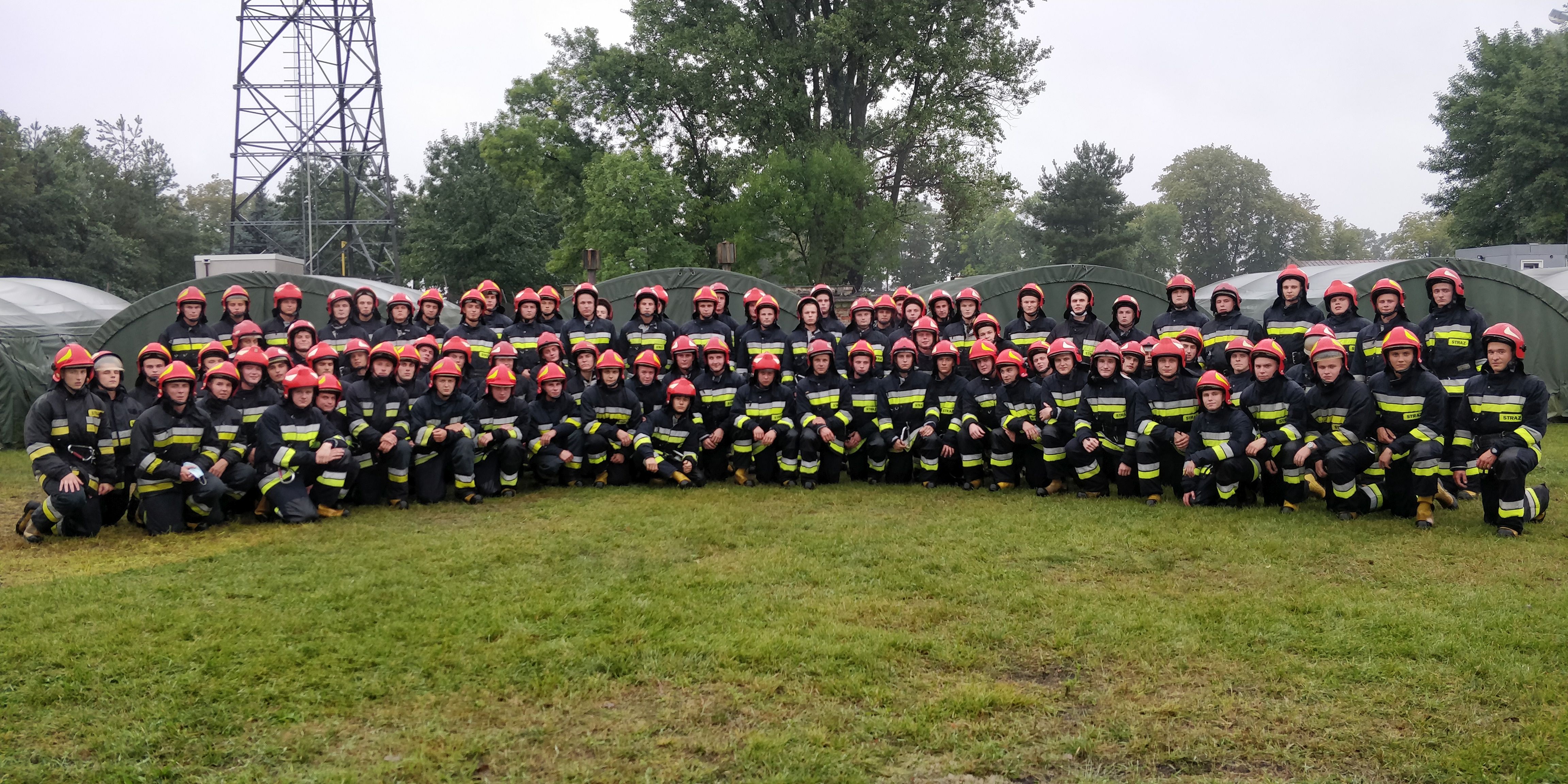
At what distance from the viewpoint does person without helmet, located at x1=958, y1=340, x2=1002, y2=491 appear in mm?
9469

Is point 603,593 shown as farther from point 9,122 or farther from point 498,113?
point 9,122

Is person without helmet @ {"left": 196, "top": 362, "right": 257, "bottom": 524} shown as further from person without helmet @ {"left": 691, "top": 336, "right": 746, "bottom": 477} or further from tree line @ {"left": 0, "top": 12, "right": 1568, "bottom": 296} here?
tree line @ {"left": 0, "top": 12, "right": 1568, "bottom": 296}

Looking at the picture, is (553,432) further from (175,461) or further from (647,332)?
(175,461)

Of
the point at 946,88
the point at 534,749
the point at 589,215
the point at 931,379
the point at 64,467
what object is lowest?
the point at 534,749

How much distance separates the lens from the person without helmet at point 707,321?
10.8 meters

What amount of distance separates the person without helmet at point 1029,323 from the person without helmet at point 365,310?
657 centimetres

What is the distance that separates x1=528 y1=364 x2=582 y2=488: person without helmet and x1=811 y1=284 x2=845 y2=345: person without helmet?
2.95m

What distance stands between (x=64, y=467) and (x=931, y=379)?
709cm

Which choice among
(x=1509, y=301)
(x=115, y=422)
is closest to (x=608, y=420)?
(x=115, y=422)

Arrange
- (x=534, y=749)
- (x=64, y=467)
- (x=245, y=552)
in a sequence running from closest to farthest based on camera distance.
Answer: (x=534, y=749)
(x=245, y=552)
(x=64, y=467)

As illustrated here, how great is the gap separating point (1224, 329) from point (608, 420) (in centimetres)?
583

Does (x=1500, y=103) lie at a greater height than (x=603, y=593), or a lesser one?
greater

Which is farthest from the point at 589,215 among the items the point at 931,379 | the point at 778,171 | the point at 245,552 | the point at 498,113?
the point at 245,552

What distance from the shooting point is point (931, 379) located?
980 centimetres
